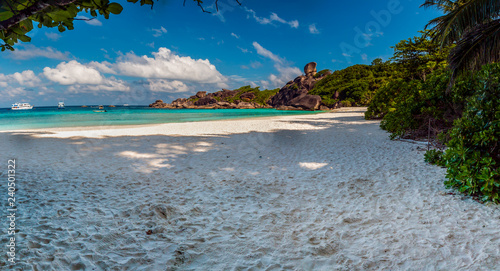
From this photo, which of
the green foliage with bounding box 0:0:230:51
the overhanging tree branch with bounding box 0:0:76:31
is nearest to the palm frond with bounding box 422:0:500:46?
the green foliage with bounding box 0:0:230:51

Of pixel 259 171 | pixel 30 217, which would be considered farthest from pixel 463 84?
pixel 30 217

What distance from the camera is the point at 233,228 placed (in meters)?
3.24

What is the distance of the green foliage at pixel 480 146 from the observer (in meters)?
3.69

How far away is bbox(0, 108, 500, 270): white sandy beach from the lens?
2501mm

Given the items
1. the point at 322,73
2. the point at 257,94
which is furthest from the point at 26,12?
the point at 257,94

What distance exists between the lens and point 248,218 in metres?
3.55

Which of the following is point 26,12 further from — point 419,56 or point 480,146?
point 419,56

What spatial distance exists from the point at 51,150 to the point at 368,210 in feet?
34.0

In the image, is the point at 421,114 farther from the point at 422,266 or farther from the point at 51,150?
the point at 51,150

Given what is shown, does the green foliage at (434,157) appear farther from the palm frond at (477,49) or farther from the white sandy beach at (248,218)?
the palm frond at (477,49)

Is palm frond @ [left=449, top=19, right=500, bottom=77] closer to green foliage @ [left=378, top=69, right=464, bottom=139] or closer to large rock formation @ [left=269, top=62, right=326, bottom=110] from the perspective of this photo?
green foliage @ [left=378, top=69, right=464, bottom=139]

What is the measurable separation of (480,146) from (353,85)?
2710 inches

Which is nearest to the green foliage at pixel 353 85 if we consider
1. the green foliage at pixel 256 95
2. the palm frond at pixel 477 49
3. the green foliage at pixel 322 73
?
the green foliage at pixel 322 73

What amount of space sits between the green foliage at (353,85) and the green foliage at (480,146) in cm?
5733
